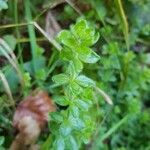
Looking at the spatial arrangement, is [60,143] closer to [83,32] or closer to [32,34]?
[83,32]

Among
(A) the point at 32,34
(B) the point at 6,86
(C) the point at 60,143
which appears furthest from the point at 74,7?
(C) the point at 60,143

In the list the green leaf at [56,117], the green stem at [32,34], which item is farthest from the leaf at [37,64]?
the green leaf at [56,117]

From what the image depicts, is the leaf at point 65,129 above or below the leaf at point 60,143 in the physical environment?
above

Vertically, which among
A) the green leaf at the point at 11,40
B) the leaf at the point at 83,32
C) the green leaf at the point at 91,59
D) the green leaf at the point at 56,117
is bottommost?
the green leaf at the point at 56,117

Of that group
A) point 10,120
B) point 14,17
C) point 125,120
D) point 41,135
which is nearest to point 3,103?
point 10,120

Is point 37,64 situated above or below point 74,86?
below

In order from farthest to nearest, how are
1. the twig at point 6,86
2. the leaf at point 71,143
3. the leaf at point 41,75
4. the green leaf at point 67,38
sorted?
1. the leaf at point 41,75
2. the twig at point 6,86
3. the leaf at point 71,143
4. the green leaf at point 67,38

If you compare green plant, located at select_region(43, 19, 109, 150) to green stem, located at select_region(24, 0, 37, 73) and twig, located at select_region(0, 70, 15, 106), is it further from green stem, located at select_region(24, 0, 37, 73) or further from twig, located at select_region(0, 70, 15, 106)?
green stem, located at select_region(24, 0, 37, 73)

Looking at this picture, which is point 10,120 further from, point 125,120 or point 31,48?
point 125,120

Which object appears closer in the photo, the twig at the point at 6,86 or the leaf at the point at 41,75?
the twig at the point at 6,86

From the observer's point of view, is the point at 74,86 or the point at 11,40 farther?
the point at 11,40

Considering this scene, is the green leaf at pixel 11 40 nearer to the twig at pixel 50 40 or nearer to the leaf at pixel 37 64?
the leaf at pixel 37 64
